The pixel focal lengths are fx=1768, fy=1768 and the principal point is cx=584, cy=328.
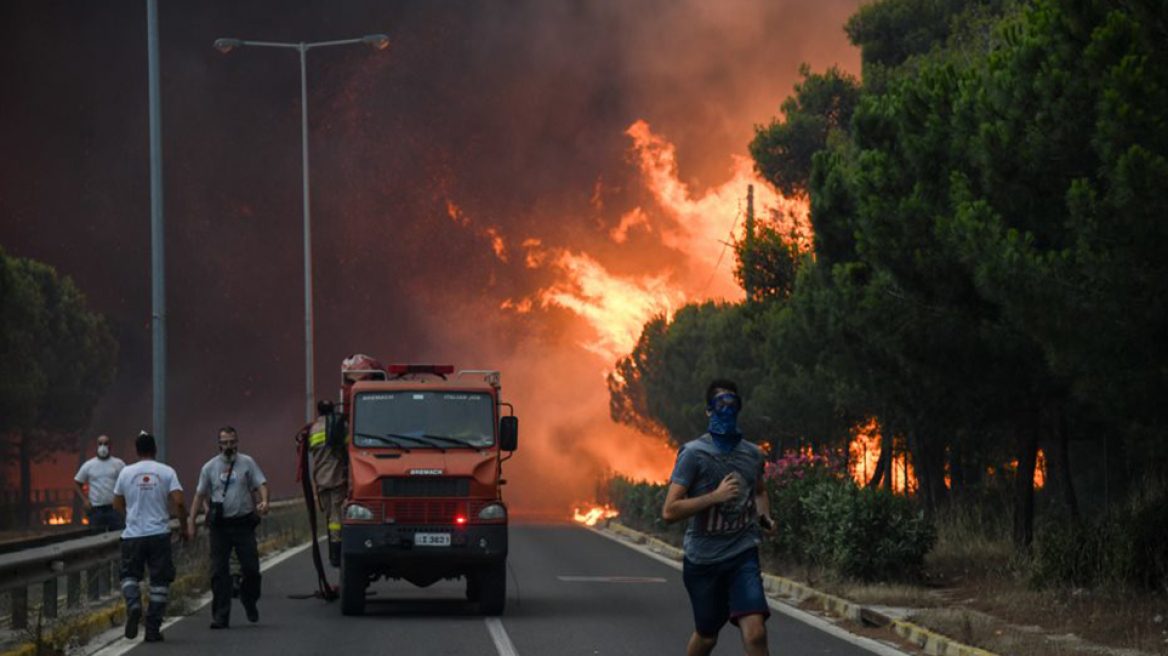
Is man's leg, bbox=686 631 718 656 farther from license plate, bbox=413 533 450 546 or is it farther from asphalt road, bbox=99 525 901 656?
license plate, bbox=413 533 450 546

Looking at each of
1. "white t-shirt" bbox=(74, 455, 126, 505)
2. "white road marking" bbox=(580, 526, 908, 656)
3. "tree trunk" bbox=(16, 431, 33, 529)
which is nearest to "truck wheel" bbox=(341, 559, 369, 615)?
"white road marking" bbox=(580, 526, 908, 656)

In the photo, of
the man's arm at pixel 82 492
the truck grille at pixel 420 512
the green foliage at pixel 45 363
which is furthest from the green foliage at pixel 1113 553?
the green foliage at pixel 45 363

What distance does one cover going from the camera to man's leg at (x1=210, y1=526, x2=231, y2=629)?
1805 cm

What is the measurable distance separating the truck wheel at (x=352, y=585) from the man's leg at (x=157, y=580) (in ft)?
9.13

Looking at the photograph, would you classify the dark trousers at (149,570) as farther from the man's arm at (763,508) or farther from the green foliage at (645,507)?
the green foliage at (645,507)

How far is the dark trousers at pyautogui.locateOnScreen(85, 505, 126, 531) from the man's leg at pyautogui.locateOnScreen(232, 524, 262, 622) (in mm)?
8982

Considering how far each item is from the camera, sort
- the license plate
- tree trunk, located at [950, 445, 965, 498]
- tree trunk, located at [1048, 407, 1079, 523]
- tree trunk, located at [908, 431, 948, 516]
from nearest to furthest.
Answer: the license plate
tree trunk, located at [1048, 407, 1079, 523]
tree trunk, located at [908, 431, 948, 516]
tree trunk, located at [950, 445, 965, 498]

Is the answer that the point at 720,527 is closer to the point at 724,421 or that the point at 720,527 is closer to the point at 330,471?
the point at 724,421

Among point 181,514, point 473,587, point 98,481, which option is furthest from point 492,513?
point 98,481

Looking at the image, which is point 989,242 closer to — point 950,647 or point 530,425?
point 950,647

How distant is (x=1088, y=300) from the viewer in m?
16.1

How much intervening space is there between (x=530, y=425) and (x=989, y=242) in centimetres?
8445

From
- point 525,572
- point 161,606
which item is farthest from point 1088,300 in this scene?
point 525,572

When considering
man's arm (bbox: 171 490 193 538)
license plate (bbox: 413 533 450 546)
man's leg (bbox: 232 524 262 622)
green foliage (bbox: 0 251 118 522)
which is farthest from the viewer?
green foliage (bbox: 0 251 118 522)
